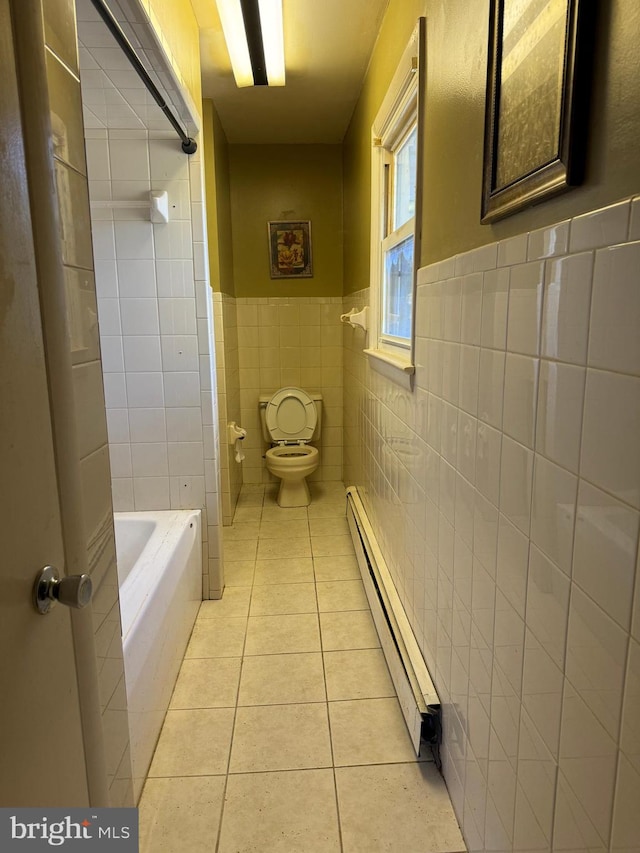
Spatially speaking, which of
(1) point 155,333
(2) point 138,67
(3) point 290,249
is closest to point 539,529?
Answer: (2) point 138,67

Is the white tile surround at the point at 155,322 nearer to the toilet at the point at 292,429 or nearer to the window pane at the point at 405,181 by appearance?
the window pane at the point at 405,181

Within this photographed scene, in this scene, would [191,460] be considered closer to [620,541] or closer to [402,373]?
[402,373]

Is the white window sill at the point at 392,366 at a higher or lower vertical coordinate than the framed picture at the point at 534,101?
lower

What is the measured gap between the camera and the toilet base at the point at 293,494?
12.5 ft

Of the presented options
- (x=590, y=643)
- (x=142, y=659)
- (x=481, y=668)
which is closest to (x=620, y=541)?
(x=590, y=643)

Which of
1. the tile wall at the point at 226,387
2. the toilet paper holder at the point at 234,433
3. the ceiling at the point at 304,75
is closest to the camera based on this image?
the ceiling at the point at 304,75

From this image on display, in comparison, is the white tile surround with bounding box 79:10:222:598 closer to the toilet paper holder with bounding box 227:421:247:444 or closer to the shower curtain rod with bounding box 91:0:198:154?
the shower curtain rod with bounding box 91:0:198:154

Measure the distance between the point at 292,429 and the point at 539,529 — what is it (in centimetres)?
316

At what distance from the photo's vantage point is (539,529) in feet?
3.03

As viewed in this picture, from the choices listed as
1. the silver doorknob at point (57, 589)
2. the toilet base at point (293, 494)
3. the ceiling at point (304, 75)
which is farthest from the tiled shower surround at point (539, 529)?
Result: the toilet base at point (293, 494)

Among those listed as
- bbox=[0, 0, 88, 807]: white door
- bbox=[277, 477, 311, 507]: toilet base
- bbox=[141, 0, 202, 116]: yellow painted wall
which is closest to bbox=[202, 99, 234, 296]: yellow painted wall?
bbox=[141, 0, 202, 116]: yellow painted wall

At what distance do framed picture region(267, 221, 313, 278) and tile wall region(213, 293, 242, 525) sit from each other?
45 cm

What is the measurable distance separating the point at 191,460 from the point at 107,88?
149 cm

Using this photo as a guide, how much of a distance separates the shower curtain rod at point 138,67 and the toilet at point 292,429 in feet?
6.51
